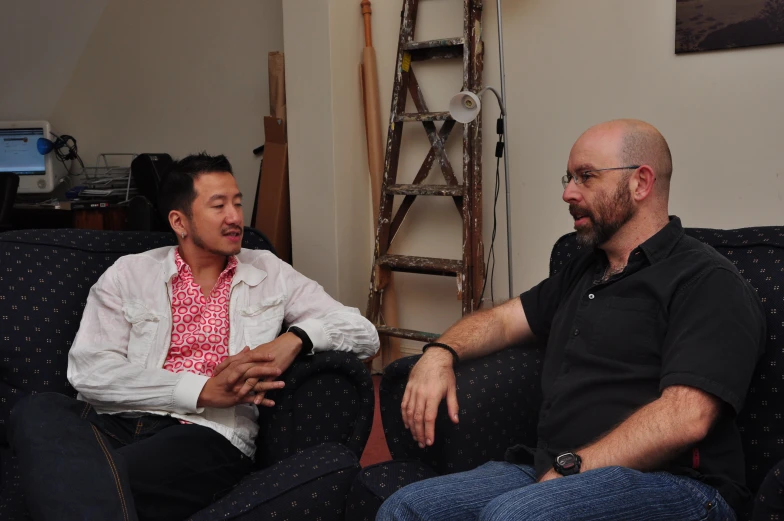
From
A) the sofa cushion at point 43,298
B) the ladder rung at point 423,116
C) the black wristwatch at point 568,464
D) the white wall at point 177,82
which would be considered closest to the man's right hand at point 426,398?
the black wristwatch at point 568,464

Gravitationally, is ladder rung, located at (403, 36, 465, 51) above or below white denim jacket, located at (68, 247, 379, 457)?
above

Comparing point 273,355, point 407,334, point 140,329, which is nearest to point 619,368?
point 273,355

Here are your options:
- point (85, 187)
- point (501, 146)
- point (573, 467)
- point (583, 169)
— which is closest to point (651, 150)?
point (583, 169)

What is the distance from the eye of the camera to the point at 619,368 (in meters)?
1.62

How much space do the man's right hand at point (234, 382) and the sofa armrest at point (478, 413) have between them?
0.29 metres

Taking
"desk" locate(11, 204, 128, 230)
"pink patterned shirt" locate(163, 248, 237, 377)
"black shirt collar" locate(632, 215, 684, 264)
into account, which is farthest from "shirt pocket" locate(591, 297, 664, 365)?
"desk" locate(11, 204, 128, 230)

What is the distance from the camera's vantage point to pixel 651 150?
1.71 metres

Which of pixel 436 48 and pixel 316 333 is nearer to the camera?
pixel 316 333

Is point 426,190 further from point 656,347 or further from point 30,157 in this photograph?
point 30,157

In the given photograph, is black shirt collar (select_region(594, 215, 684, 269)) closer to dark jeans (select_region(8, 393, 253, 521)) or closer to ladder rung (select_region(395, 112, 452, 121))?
dark jeans (select_region(8, 393, 253, 521))

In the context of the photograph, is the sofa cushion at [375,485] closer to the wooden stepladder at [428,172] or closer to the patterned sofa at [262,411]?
the patterned sofa at [262,411]

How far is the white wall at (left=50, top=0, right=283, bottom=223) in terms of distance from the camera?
4.32m

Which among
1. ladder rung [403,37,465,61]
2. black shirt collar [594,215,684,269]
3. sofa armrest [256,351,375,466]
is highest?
ladder rung [403,37,465,61]

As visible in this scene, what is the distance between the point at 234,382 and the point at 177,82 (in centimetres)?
310
